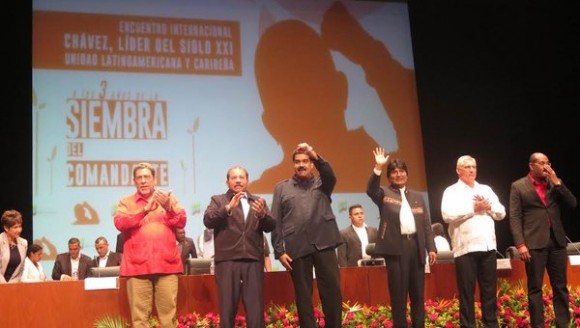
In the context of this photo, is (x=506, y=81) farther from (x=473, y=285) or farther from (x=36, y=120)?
(x=36, y=120)

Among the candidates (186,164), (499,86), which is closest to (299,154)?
(186,164)

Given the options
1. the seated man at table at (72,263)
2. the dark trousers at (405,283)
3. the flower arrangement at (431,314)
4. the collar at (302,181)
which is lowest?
the flower arrangement at (431,314)

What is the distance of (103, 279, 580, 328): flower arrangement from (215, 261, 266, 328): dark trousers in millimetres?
511

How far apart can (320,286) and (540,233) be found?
1.76 metres

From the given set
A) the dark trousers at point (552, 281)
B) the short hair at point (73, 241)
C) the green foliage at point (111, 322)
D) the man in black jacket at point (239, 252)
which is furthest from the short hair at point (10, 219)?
the dark trousers at point (552, 281)

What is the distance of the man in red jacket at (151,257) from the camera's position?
4277mm

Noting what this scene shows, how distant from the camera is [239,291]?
440cm

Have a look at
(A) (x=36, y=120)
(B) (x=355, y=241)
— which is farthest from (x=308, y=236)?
(A) (x=36, y=120)

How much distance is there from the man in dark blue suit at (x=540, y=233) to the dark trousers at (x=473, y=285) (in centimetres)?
28

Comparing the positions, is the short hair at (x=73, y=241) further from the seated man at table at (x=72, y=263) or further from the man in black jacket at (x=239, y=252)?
the man in black jacket at (x=239, y=252)

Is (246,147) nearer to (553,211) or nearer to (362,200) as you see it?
(362,200)

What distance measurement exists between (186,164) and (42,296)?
344cm

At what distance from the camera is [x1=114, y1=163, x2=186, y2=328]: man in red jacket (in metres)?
4.28

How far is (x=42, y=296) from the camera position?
15.5 feet
